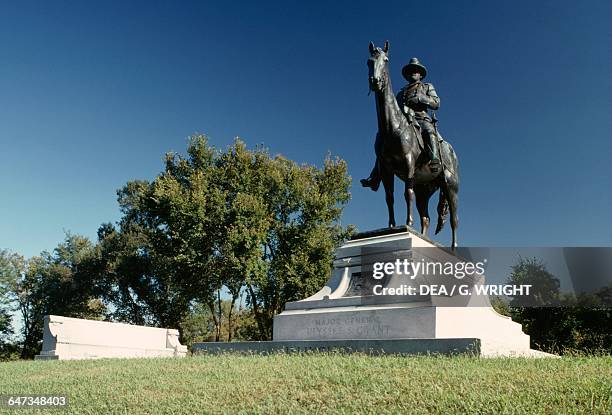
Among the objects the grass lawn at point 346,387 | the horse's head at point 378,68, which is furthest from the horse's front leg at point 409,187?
the grass lawn at point 346,387

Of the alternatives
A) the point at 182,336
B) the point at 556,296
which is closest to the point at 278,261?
the point at 182,336

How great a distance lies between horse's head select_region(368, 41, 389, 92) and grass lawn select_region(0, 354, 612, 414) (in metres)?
5.79

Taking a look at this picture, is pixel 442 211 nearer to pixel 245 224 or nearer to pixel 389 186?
pixel 389 186

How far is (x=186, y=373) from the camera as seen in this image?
9133 mm

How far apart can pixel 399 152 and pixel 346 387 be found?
22.8 ft

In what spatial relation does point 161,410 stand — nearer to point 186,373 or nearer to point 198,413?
point 198,413

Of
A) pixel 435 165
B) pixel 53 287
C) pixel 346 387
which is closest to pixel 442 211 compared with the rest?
pixel 435 165

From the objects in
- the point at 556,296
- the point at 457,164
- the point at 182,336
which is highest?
the point at 457,164

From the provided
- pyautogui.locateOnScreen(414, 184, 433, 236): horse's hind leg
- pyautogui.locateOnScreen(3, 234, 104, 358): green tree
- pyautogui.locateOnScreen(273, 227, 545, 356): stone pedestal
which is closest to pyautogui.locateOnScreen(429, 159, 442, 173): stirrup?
pyautogui.locateOnScreen(414, 184, 433, 236): horse's hind leg

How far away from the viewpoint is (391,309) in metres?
11.6

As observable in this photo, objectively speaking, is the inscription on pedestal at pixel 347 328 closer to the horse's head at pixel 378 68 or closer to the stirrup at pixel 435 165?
the stirrup at pixel 435 165

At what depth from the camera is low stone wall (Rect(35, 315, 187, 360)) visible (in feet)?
60.5

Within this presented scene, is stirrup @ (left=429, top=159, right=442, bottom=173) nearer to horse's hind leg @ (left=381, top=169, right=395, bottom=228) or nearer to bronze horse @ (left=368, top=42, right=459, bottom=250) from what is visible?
bronze horse @ (left=368, top=42, right=459, bottom=250)

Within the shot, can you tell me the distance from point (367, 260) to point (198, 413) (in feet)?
22.7
